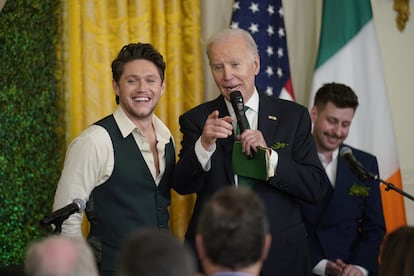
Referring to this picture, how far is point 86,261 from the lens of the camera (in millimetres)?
2236

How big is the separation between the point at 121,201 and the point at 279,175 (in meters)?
0.72

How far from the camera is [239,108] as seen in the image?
3.82 metres

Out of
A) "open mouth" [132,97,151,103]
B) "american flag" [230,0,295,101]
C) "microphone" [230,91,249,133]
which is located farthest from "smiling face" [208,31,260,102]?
"american flag" [230,0,295,101]

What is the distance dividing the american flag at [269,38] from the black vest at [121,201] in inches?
67.6

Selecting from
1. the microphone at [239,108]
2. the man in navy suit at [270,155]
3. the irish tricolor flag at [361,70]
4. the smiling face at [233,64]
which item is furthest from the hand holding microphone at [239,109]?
the irish tricolor flag at [361,70]

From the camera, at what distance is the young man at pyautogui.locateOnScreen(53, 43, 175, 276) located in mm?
3930

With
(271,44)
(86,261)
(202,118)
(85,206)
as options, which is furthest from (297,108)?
(86,261)

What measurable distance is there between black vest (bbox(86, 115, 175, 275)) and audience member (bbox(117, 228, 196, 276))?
1826 millimetres

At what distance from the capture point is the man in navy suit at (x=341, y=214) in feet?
15.4

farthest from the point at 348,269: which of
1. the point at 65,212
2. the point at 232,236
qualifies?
the point at 232,236

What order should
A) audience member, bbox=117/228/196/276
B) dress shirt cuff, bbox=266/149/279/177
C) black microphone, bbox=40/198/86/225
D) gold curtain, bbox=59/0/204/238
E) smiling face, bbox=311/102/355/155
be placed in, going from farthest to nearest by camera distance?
gold curtain, bbox=59/0/204/238 < smiling face, bbox=311/102/355/155 < dress shirt cuff, bbox=266/149/279/177 < black microphone, bbox=40/198/86/225 < audience member, bbox=117/228/196/276

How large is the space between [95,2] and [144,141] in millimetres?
1489

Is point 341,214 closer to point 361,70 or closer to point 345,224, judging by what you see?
point 345,224

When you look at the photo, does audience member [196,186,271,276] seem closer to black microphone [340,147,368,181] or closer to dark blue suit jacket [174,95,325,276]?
black microphone [340,147,368,181]
